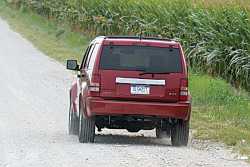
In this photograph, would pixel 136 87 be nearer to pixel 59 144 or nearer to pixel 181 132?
pixel 181 132

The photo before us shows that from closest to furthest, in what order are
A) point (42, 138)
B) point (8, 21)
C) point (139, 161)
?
point (139, 161)
point (42, 138)
point (8, 21)

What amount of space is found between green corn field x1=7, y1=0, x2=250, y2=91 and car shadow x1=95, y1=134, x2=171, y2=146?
6.07 meters

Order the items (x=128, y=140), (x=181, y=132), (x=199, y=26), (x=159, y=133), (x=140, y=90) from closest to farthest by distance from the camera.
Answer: (x=140, y=90) < (x=181, y=132) < (x=128, y=140) < (x=159, y=133) < (x=199, y=26)

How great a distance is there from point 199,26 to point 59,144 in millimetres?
11798

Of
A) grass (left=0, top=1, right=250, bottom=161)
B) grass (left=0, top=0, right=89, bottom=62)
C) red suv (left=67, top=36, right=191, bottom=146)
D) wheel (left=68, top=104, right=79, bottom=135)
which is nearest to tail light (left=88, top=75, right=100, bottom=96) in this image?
red suv (left=67, top=36, right=191, bottom=146)

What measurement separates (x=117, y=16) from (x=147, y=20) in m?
4.98

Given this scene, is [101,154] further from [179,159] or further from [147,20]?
[147,20]

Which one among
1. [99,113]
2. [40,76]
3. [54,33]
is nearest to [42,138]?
[99,113]

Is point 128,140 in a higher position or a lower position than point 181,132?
lower

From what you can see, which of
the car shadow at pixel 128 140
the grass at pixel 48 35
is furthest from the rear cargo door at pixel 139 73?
the grass at pixel 48 35

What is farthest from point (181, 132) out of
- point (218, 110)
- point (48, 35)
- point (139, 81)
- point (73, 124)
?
point (48, 35)

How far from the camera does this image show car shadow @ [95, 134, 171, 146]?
14992 mm

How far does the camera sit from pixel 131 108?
46.1ft

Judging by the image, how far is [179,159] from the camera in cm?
1268
